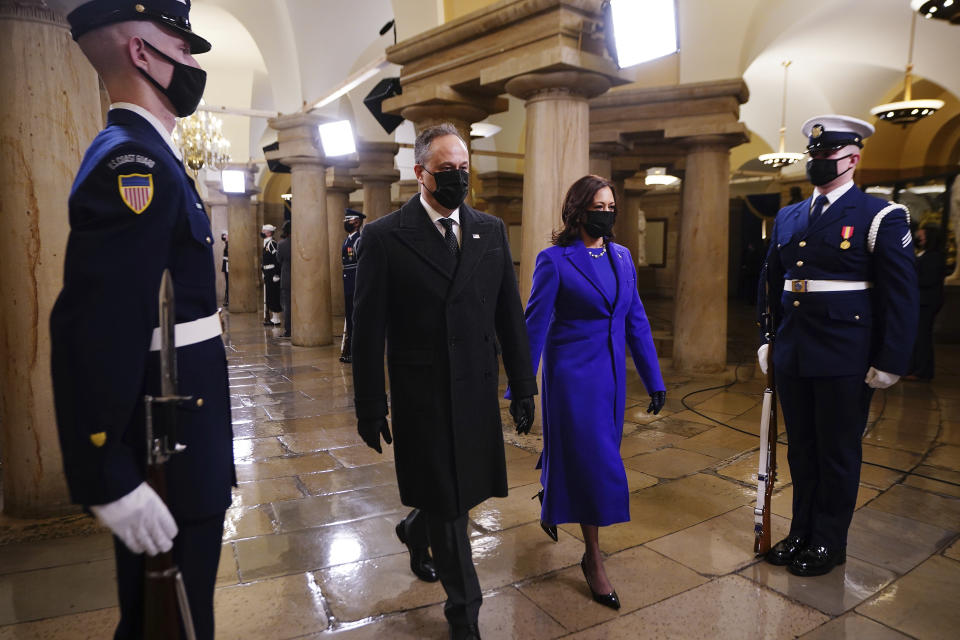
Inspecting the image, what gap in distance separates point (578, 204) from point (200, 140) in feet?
41.3

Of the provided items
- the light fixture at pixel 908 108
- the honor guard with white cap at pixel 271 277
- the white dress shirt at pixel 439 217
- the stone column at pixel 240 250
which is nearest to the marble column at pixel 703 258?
the light fixture at pixel 908 108

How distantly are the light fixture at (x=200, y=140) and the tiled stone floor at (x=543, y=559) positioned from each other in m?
9.54

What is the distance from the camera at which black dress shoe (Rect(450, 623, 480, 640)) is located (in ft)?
7.32

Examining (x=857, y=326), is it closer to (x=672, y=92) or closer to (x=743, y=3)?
(x=672, y=92)

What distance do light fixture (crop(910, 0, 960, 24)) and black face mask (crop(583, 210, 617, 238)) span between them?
218 inches

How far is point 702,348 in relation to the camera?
307 inches

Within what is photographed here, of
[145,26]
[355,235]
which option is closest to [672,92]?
[355,235]

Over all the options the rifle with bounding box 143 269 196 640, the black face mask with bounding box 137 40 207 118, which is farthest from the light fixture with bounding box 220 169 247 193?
the rifle with bounding box 143 269 196 640

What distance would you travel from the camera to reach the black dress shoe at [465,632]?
2.23 meters

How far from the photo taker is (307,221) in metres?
9.68

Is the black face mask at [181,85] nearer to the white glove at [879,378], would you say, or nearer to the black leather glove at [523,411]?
the black leather glove at [523,411]

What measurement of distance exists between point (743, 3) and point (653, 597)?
6958 millimetres

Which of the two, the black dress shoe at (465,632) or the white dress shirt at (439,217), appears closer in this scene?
the black dress shoe at (465,632)

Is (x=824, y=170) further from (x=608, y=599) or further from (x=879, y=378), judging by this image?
(x=608, y=599)
